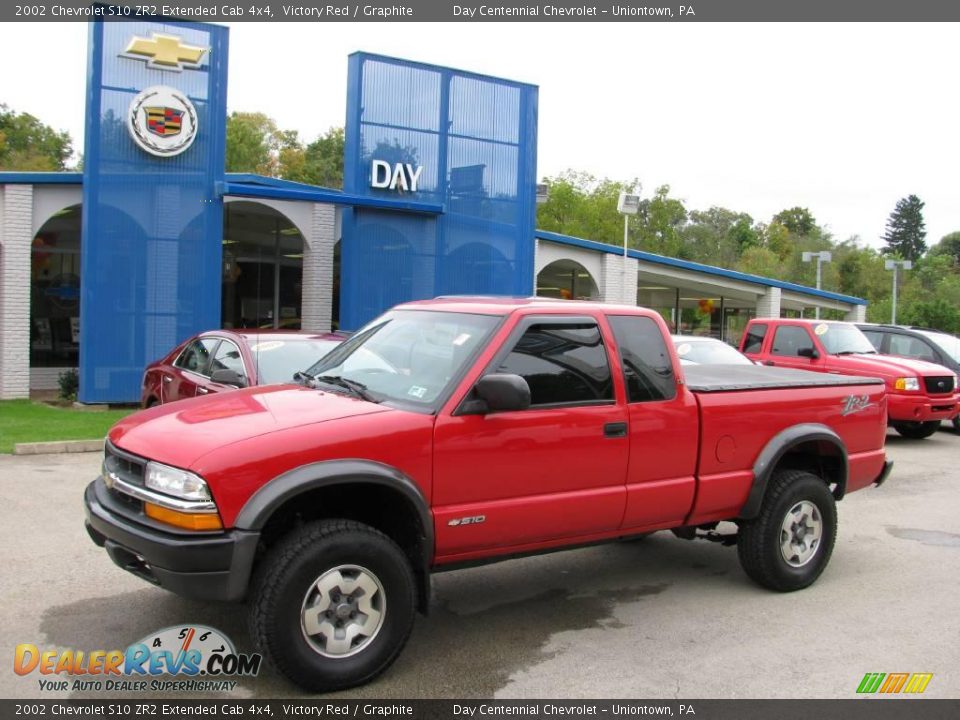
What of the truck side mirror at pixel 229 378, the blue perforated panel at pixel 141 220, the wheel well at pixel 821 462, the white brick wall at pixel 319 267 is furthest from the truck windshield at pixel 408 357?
the white brick wall at pixel 319 267

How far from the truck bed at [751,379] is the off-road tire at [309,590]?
235cm

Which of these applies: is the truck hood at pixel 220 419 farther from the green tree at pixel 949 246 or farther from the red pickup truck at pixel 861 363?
the green tree at pixel 949 246

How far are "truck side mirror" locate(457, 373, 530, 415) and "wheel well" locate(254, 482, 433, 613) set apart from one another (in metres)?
0.58

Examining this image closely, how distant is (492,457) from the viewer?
453cm

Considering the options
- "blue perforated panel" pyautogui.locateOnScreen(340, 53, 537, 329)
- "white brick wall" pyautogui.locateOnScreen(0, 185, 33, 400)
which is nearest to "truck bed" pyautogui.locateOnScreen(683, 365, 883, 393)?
"blue perforated panel" pyautogui.locateOnScreen(340, 53, 537, 329)

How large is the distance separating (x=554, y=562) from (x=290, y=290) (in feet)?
54.6

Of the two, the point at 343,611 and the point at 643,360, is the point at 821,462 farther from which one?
the point at 343,611

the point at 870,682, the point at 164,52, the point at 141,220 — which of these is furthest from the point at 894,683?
Result: the point at 164,52

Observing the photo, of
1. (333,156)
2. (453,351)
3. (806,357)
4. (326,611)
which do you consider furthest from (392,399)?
(333,156)

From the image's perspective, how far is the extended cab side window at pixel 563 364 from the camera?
15.8 ft

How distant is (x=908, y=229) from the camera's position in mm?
109438

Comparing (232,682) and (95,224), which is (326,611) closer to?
(232,682)

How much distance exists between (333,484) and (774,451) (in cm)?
305

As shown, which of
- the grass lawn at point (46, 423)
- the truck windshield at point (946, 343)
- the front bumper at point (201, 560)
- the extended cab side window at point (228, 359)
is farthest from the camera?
the truck windshield at point (946, 343)
